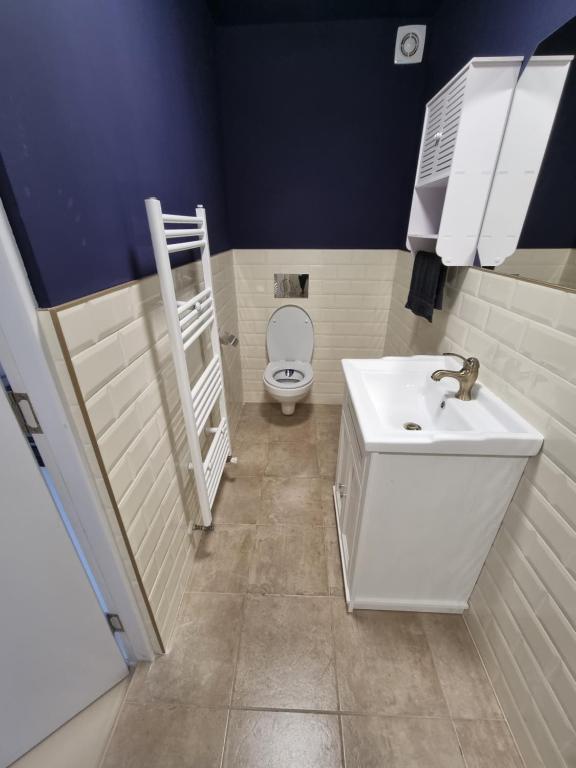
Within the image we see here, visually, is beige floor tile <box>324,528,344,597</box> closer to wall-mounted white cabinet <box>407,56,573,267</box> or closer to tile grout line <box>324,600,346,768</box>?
tile grout line <box>324,600,346,768</box>

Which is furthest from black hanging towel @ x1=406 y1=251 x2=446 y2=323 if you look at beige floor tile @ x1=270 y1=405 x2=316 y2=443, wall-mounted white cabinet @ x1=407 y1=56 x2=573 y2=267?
beige floor tile @ x1=270 y1=405 x2=316 y2=443

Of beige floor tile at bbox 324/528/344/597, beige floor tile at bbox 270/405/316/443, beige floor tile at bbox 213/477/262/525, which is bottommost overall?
beige floor tile at bbox 324/528/344/597

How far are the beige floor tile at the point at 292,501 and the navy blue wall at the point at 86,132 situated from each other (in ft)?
4.39

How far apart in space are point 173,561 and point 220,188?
2.08m

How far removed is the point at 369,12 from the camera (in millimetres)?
1713

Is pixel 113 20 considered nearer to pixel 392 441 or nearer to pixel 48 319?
pixel 48 319

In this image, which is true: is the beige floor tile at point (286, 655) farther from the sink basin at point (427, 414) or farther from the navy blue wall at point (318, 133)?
the navy blue wall at point (318, 133)

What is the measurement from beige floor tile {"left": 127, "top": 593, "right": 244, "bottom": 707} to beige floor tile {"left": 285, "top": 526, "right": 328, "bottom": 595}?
0.25 metres

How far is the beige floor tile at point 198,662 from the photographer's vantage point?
3.45 ft

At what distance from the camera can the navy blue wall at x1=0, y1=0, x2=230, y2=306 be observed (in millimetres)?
544

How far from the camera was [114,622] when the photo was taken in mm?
1027

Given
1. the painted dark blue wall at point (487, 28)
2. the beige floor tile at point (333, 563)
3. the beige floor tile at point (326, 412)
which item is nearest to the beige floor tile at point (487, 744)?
the beige floor tile at point (333, 563)

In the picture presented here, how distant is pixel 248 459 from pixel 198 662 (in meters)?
1.10

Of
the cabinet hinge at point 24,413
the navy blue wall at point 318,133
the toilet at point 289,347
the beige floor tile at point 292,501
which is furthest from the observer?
the toilet at point 289,347
